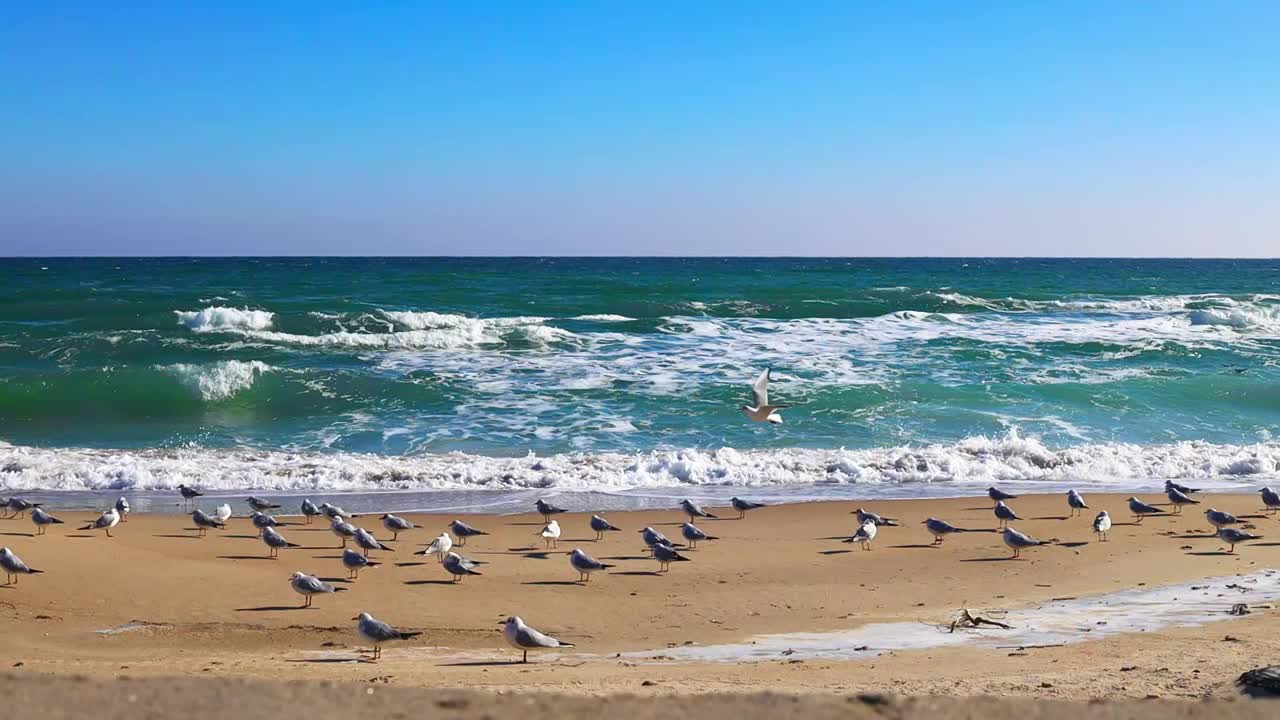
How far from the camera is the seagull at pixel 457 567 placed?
29.8 ft

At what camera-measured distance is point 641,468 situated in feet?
48.0

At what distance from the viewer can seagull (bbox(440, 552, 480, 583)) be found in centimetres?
909

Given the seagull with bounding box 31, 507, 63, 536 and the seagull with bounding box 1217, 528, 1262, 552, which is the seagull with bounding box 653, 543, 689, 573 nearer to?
the seagull with bounding box 1217, 528, 1262, 552

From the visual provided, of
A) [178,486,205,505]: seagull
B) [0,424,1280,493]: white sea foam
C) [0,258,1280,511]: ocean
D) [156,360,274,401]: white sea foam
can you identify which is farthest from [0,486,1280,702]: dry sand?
[156,360,274,401]: white sea foam

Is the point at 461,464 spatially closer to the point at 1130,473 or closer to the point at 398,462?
the point at 398,462

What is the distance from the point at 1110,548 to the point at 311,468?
9.78 m

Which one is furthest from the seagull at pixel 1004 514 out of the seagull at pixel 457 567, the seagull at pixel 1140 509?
the seagull at pixel 457 567

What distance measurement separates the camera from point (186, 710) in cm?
349

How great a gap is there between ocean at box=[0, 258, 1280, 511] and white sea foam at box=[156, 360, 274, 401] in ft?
0.16

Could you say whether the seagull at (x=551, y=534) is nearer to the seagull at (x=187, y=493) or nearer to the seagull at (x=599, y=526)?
the seagull at (x=599, y=526)

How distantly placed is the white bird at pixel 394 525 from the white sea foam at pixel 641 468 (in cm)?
298

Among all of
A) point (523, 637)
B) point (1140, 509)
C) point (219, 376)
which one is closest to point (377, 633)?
point (523, 637)

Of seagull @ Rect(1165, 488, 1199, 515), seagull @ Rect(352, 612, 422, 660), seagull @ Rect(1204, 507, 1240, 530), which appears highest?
seagull @ Rect(352, 612, 422, 660)

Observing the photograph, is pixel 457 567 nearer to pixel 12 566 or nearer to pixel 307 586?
pixel 307 586
